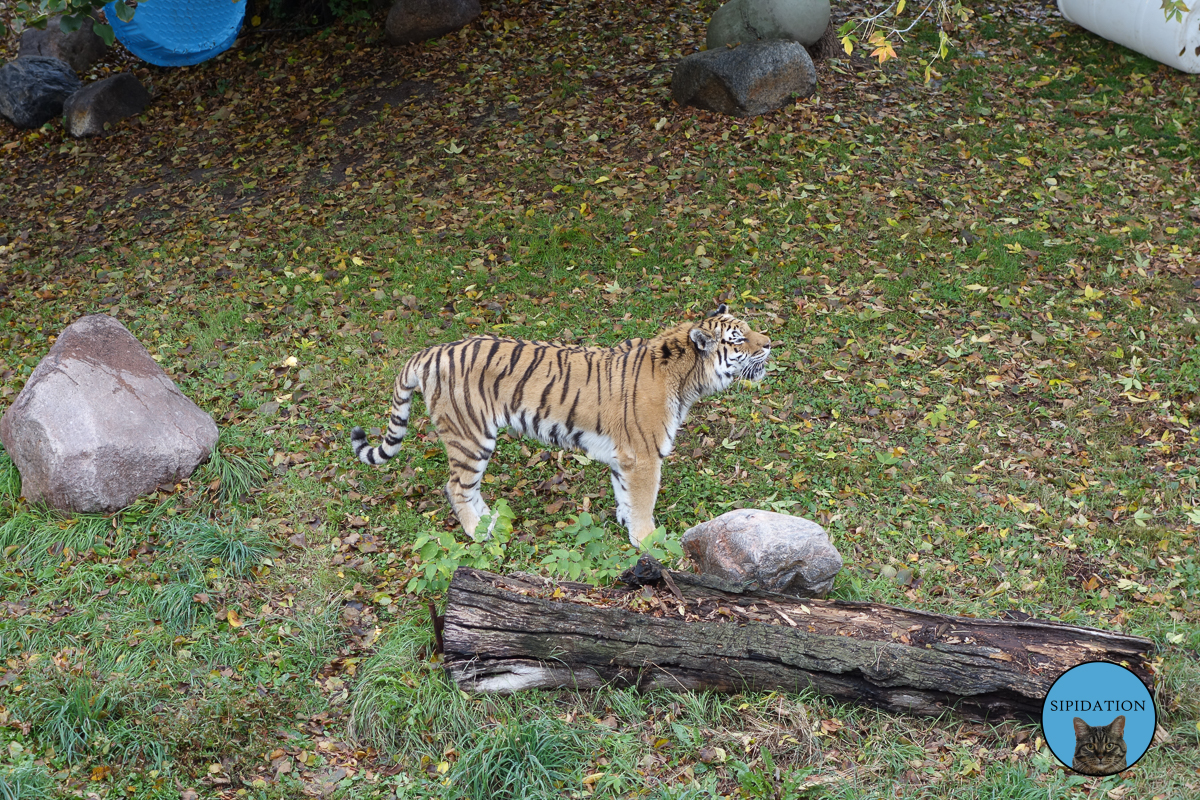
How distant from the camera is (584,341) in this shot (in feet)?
25.4

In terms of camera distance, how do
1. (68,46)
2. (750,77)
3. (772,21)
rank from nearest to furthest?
(750,77) → (772,21) → (68,46)

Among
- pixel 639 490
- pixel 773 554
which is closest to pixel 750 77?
pixel 639 490

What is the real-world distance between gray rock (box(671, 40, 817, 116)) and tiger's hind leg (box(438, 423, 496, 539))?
5.98 meters

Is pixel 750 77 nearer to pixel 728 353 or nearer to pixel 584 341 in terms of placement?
pixel 584 341

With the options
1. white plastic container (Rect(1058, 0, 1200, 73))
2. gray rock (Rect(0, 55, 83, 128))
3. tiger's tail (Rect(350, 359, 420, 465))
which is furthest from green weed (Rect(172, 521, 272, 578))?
white plastic container (Rect(1058, 0, 1200, 73))

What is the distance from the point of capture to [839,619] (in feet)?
14.7

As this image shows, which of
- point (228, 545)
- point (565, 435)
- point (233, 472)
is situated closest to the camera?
point (228, 545)

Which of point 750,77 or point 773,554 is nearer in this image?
point 773,554

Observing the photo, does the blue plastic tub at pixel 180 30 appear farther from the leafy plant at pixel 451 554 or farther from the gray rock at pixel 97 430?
the leafy plant at pixel 451 554

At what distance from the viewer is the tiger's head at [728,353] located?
5.88m

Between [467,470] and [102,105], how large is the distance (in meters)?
8.98

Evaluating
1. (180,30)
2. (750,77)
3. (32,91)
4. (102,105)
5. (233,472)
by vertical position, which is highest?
(180,30)

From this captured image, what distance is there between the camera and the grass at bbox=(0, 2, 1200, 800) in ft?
14.2

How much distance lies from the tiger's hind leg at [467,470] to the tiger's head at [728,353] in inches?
56.1
